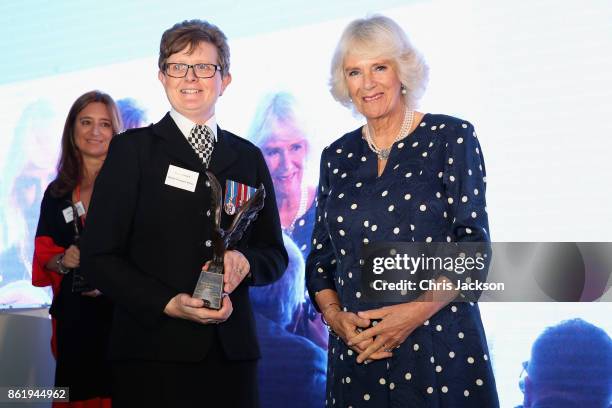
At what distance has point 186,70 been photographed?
2.15m

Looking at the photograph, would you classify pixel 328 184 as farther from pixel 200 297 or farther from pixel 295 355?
pixel 295 355

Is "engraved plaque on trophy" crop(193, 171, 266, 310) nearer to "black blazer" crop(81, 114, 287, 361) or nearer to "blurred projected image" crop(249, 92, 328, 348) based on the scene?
"black blazer" crop(81, 114, 287, 361)

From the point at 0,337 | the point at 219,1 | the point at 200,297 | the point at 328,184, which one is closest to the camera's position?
the point at 200,297

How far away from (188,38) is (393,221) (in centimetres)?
79

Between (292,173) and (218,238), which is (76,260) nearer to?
(292,173)

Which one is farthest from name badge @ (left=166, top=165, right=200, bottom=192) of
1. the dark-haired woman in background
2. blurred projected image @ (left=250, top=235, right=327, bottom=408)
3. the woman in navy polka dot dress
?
blurred projected image @ (left=250, top=235, right=327, bottom=408)

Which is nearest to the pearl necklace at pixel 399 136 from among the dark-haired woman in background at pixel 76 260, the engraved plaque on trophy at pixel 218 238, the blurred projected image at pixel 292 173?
the engraved plaque on trophy at pixel 218 238

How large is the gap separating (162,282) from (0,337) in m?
1.84

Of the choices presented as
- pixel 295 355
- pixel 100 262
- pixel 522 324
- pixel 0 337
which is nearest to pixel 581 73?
pixel 522 324

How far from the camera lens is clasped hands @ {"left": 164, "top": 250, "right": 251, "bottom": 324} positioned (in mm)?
1881

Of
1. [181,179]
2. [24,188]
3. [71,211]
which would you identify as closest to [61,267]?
[71,211]

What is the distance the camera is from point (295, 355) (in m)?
3.54

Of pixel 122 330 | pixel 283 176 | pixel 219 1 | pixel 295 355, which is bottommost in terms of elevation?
pixel 295 355

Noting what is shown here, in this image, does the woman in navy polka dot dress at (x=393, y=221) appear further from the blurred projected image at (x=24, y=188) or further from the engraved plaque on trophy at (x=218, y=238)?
the blurred projected image at (x=24, y=188)
